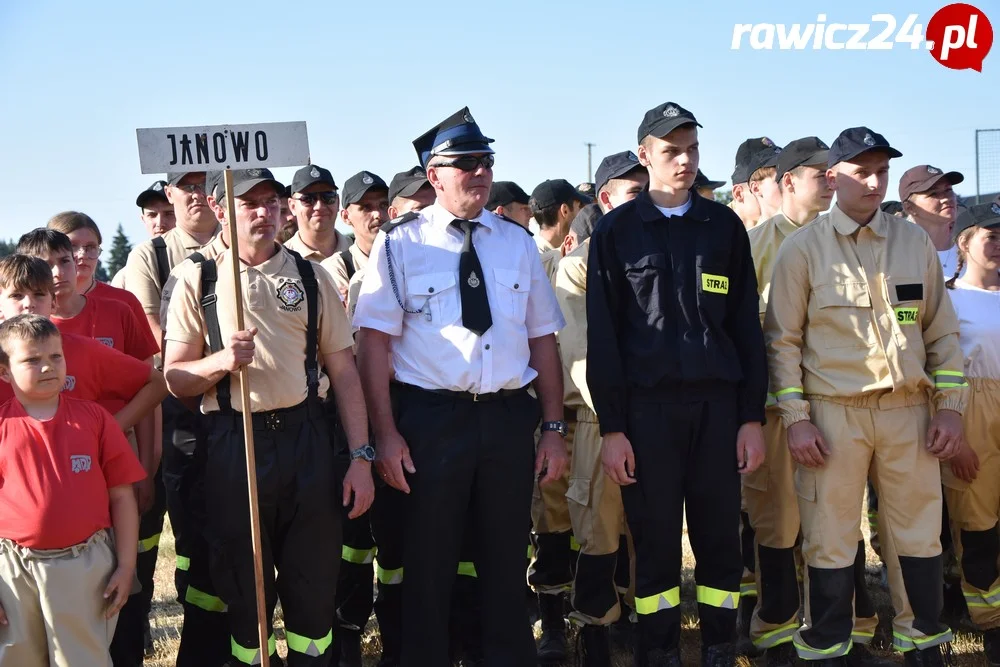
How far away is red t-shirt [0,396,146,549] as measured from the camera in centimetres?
407

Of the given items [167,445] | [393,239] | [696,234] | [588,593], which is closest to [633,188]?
[696,234]

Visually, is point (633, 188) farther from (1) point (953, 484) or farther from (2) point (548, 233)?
(1) point (953, 484)

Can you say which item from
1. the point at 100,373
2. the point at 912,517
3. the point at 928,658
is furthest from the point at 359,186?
the point at 928,658

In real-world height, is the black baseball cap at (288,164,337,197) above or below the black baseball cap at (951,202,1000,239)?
above

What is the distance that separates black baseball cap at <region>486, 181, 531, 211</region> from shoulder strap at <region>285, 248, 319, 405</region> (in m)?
3.09

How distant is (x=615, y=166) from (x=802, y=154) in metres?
1.09

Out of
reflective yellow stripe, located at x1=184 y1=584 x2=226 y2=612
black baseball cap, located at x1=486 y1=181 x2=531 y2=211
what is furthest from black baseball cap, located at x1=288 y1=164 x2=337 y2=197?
reflective yellow stripe, located at x1=184 y1=584 x2=226 y2=612

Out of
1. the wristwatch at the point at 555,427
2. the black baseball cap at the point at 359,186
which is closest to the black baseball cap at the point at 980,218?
the wristwatch at the point at 555,427

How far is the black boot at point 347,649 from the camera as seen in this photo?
5.58 meters

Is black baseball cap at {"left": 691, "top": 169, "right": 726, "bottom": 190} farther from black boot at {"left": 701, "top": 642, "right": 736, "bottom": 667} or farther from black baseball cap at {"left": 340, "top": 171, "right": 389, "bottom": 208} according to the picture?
black boot at {"left": 701, "top": 642, "right": 736, "bottom": 667}

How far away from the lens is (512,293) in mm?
4730

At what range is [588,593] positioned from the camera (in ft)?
17.7

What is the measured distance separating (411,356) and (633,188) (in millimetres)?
1963

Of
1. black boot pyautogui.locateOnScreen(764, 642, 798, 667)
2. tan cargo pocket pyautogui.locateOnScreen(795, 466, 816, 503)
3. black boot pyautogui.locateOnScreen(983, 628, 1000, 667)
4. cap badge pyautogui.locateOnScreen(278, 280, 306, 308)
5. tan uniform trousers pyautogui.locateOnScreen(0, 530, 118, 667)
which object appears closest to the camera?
tan uniform trousers pyautogui.locateOnScreen(0, 530, 118, 667)
